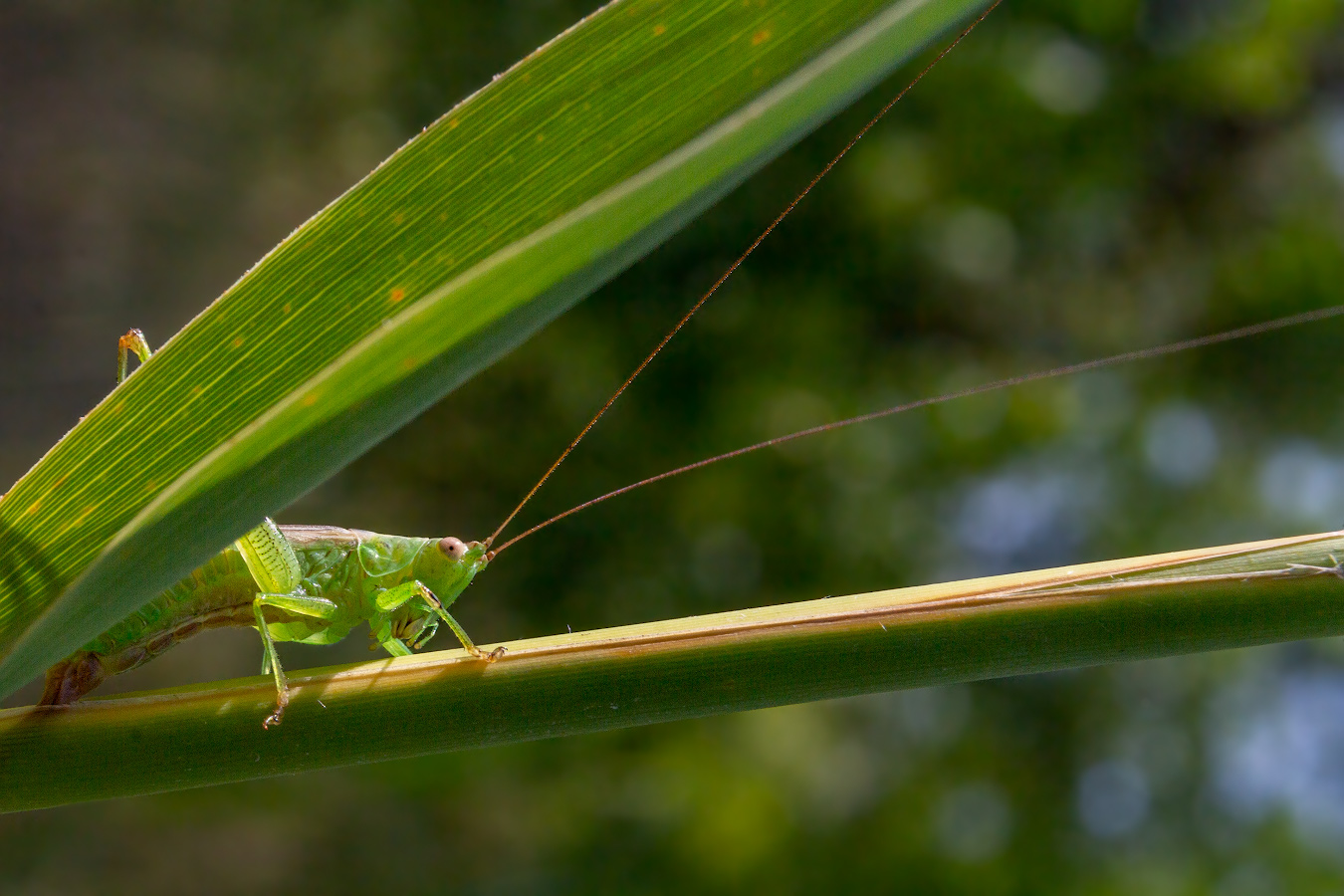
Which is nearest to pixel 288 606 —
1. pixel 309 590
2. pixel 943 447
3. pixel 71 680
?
pixel 309 590

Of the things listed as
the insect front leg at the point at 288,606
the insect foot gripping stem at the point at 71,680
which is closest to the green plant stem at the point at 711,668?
Result: the insect foot gripping stem at the point at 71,680

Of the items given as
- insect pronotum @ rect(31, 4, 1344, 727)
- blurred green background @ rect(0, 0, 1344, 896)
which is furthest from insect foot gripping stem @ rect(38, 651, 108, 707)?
blurred green background @ rect(0, 0, 1344, 896)

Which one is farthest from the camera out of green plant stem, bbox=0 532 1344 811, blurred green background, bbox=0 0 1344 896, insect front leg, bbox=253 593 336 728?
blurred green background, bbox=0 0 1344 896

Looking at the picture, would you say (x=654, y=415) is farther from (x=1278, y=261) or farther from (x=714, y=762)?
(x=1278, y=261)

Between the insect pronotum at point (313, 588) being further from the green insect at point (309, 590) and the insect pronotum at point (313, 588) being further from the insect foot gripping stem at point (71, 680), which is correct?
the insect foot gripping stem at point (71, 680)

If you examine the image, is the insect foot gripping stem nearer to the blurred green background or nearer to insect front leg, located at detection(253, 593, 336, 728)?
insect front leg, located at detection(253, 593, 336, 728)

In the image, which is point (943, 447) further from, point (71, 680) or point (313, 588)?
point (71, 680)
